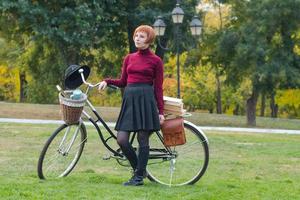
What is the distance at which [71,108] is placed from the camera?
19.3 ft

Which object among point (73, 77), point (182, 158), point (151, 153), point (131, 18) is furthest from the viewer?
point (131, 18)

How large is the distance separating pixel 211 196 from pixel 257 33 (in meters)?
18.8

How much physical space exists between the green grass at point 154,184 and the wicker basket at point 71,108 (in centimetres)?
66

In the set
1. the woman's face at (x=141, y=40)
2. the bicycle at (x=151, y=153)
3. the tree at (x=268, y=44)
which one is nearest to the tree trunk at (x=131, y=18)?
the tree at (x=268, y=44)

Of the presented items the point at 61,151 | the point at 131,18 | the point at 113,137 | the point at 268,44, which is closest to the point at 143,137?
the point at 113,137

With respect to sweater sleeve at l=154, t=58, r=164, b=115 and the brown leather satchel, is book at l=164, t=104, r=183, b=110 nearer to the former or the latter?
the brown leather satchel

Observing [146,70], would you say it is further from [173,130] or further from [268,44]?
[268,44]

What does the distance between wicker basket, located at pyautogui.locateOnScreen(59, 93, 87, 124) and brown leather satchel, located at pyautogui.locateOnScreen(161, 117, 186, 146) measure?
35.2 inches

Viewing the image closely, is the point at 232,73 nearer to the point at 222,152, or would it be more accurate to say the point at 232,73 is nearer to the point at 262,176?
the point at 222,152

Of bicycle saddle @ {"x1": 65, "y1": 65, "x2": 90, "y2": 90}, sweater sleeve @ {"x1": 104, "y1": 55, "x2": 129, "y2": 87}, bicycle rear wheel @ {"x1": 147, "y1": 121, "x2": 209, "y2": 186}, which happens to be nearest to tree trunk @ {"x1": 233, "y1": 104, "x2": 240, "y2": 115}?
bicycle rear wheel @ {"x1": 147, "y1": 121, "x2": 209, "y2": 186}

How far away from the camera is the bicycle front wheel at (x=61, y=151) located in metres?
6.03

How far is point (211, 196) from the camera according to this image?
5.49 metres

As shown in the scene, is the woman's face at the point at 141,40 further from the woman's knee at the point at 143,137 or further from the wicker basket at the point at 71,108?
the woman's knee at the point at 143,137

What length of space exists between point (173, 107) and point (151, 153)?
56 centimetres
